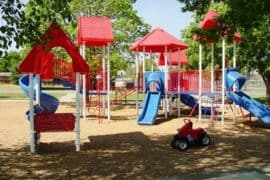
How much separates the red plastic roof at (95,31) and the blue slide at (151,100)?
2277 millimetres

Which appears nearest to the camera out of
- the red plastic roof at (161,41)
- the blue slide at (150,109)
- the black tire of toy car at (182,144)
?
the black tire of toy car at (182,144)

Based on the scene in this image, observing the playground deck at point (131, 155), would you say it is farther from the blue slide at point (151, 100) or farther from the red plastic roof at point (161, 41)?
the red plastic roof at point (161, 41)

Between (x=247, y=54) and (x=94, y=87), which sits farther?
(x=247, y=54)

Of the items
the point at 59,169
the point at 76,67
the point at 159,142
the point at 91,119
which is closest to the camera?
the point at 59,169

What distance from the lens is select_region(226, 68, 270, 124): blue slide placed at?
17344 millimetres

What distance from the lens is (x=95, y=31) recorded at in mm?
20703

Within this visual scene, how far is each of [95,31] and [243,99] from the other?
6520mm

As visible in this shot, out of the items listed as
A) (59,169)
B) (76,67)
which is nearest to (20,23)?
(59,169)

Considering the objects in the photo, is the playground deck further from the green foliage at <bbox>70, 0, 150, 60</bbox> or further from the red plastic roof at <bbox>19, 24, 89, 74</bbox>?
the green foliage at <bbox>70, 0, 150, 60</bbox>

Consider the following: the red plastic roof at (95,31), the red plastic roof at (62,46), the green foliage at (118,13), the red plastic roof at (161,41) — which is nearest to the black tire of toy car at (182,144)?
the red plastic roof at (62,46)

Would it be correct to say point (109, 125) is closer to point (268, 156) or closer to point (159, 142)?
point (159, 142)

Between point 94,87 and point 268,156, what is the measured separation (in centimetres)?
1577

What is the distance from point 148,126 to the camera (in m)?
18.4

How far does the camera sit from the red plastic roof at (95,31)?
20422 millimetres
